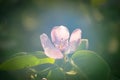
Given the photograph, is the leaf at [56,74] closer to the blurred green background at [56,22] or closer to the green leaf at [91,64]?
the green leaf at [91,64]

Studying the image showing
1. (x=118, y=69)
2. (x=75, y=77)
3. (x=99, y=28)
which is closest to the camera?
(x=75, y=77)

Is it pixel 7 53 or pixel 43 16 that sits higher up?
pixel 43 16

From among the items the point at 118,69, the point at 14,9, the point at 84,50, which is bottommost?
the point at 118,69

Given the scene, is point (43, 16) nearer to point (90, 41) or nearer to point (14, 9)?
point (14, 9)

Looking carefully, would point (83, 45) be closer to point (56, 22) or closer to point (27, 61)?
point (27, 61)

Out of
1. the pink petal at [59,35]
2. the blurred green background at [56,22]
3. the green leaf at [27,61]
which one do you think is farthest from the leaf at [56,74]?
the blurred green background at [56,22]

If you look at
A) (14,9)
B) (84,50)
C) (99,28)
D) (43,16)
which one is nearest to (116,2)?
(99,28)
